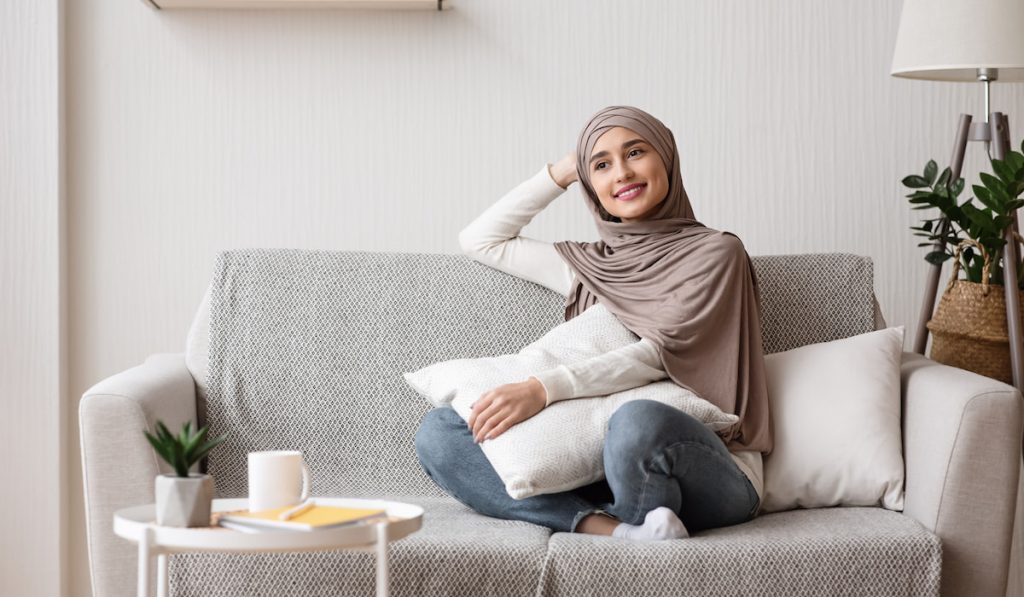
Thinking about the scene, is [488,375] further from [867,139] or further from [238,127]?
[867,139]

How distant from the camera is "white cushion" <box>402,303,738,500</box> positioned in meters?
1.73

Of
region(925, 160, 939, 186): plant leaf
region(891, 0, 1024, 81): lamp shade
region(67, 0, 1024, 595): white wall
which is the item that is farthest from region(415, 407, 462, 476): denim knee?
region(891, 0, 1024, 81): lamp shade

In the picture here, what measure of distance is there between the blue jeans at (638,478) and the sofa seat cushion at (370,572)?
175mm

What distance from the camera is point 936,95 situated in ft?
9.01

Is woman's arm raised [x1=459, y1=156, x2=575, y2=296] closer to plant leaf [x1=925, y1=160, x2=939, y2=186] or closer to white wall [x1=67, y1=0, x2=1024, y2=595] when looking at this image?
white wall [x1=67, y1=0, x2=1024, y2=595]

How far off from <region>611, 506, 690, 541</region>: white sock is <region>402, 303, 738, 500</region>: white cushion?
0.13 meters

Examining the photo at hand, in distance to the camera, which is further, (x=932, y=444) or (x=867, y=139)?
(x=867, y=139)

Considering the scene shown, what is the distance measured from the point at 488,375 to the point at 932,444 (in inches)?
30.9

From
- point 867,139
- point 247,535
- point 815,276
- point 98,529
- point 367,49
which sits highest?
point 367,49

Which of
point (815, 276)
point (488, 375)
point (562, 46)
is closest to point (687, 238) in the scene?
point (815, 276)

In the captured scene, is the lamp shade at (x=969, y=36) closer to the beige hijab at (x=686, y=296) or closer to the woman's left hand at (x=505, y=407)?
the beige hijab at (x=686, y=296)

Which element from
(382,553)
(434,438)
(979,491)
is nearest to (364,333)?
(434,438)
